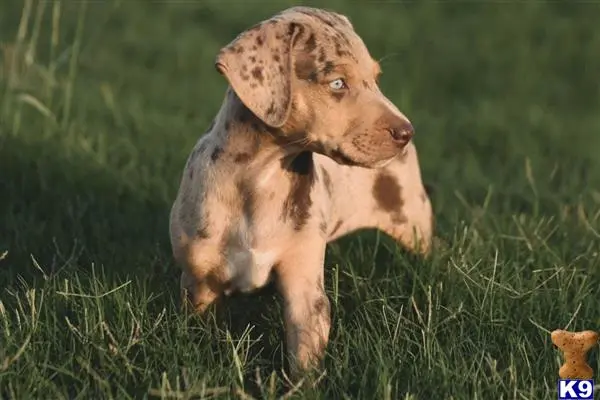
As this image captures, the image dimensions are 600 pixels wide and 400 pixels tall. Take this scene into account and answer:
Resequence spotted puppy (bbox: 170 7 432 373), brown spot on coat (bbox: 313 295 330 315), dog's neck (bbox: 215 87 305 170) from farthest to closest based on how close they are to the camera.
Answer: brown spot on coat (bbox: 313 295 330 315), dog's neck (bbox: 215 87 305 170), spotted puppy (bbox: 170 7 432 373)

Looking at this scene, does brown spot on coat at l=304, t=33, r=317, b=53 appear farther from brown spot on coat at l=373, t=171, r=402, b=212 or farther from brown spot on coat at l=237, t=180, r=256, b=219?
brown spot on coat at l=373, t=171, r=402, b=212

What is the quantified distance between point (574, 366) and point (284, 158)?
4.85 feet

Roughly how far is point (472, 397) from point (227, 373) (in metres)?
0.99

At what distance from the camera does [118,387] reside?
14.2ft

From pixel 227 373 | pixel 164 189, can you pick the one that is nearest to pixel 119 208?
pixel 164 189

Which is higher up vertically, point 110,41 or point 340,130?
point 340,130

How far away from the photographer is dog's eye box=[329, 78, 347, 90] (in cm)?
447

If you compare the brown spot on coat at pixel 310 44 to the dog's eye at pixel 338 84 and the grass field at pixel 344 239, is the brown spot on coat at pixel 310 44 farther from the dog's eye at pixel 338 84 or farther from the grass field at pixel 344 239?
the grass field at pixel 344 239

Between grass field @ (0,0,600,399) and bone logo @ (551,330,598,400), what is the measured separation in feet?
0.27

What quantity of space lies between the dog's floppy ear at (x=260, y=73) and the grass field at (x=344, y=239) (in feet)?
3.25

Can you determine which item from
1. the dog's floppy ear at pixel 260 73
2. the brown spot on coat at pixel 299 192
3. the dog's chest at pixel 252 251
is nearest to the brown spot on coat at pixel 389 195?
the brown spot on coat at pixel 299 192

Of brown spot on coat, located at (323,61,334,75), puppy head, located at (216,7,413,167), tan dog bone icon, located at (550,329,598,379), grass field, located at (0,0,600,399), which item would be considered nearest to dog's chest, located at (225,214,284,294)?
grass field, located at (0,0,600,399)

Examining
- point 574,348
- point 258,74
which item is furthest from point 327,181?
point 574,348

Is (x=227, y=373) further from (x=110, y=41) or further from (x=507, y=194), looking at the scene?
(x=110, y=41)
